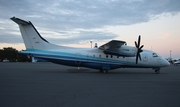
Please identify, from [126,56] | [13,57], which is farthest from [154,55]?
[13,57]

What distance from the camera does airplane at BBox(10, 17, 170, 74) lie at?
19.6 meters

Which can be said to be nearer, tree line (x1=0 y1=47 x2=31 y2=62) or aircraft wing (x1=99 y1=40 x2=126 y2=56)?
aircraft wing (x1=99 y1=40 x2=126 y2=56)

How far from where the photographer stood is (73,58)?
20.2 meters

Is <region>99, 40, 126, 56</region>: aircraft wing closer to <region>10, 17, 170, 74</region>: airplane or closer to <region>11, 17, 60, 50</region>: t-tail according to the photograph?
<region>10, 17, 170, 74</region>: airplane

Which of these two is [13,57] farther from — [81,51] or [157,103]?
[157,103]

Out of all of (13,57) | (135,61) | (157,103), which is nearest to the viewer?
(157,103)

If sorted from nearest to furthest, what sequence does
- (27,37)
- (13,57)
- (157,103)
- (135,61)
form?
1. (157,103)
2. (27,37)
3. (135,61)
4. (13,57)

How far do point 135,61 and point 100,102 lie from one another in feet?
52.2

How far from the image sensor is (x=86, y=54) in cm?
2061

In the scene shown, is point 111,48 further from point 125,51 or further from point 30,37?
point 30,37

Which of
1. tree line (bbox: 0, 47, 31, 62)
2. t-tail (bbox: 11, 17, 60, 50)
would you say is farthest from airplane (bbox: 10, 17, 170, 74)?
tree line (bbox: 0, 47, 31, 62)

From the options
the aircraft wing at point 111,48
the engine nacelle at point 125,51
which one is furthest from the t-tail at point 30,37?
the engine nacelle at point 125,51

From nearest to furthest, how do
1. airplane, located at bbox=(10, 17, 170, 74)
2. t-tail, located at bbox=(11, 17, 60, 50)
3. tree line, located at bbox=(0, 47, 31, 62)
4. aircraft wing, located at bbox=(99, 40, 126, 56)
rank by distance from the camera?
aircraft wing, located at bbox=(99, 40, 126, 56) → t-tail, located at bbox=(11, 17, 60, 50) → airplane, located at bbox=(10, 17, 170, 74) → tree line, located at bbox=(0, 47, 31, 62)

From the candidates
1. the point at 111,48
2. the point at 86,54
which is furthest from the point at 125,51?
the point at 86,54
